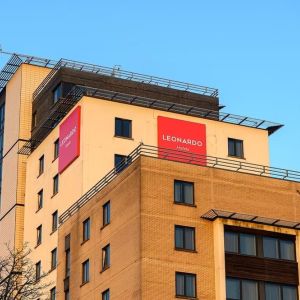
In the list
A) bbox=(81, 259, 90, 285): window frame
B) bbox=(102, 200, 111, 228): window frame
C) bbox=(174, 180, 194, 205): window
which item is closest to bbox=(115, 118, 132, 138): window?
bbox=(102, 200, 111, 228): window frame


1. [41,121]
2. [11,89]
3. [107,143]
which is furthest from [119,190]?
[11,89]

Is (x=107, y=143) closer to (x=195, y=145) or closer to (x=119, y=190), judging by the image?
(x=195, y=145)

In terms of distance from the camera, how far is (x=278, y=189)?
7244 centimetres

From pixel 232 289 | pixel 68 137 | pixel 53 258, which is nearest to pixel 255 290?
pixel 232 289

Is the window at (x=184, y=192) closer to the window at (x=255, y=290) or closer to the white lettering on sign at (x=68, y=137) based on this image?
the window at (x=255, y=290)

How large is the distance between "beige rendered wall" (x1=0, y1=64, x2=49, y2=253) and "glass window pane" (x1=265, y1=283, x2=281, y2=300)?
3478 centimetres

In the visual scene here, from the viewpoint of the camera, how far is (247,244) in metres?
69.5

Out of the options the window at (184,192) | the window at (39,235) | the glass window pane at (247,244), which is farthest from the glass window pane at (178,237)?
the window at (39,235)

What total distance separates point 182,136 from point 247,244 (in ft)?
75.8

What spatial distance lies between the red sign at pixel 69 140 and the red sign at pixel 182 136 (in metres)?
7.13

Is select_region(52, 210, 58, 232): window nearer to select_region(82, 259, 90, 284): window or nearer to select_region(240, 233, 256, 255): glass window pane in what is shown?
select_region(82, 259, 90, 284): window

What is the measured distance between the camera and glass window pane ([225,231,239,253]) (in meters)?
68.9

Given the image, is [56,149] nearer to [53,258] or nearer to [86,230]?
[53,258]

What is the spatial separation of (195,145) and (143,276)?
26889 millimetres
